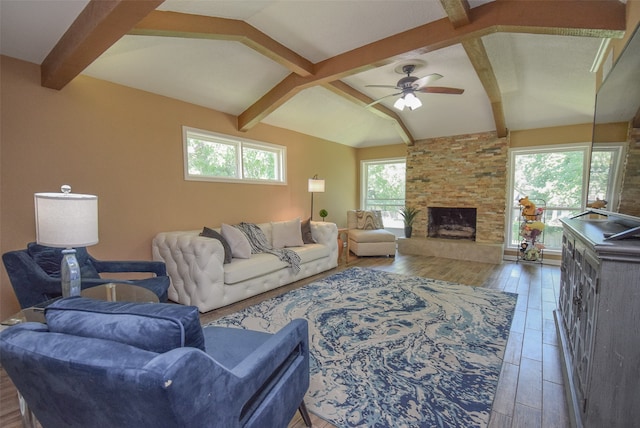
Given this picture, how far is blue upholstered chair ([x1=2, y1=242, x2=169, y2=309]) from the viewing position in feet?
6.59

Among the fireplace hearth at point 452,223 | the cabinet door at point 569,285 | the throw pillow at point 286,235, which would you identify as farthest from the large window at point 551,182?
the throw pillow at point 286,235

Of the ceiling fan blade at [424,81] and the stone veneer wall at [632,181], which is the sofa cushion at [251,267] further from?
the stone veneer wall at [632,181]

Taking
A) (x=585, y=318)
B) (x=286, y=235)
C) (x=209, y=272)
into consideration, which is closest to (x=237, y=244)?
(x=209, y=272)

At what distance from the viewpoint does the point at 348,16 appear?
2656 mm

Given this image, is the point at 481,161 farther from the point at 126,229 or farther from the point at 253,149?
the point at 126,229

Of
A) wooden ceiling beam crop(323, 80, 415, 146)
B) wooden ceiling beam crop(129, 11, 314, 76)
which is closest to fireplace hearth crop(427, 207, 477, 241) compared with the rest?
wooden ceiling beam crop(323, 80, 415, 146)

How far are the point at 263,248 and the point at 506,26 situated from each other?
3503 millimetres

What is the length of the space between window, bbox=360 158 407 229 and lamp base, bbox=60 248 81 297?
20.3 ft

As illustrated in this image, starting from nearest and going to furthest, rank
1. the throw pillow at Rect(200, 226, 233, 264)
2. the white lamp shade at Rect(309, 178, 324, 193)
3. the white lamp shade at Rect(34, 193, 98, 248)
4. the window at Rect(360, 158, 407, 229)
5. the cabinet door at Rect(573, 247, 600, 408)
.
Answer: the cabinet door at Rect(573, 247, 600, 408), the white lamp shade at Rect(34, 193, 98, 248), the throw pillow at Rect(200, 226, 233, 264), the white lamp shade at Rect(309, 178, 324, 193), the window at Rect(360, 158, 407, 229)

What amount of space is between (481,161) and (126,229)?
5982 millimetres

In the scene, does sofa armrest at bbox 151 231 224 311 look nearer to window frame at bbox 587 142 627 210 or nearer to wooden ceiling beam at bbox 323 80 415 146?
wooden ceiling beam at bbox 323 80 415 146

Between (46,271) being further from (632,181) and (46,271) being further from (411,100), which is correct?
(632,181)

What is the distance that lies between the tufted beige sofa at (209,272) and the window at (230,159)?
0.96m

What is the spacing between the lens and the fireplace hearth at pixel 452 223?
5.93 meters
